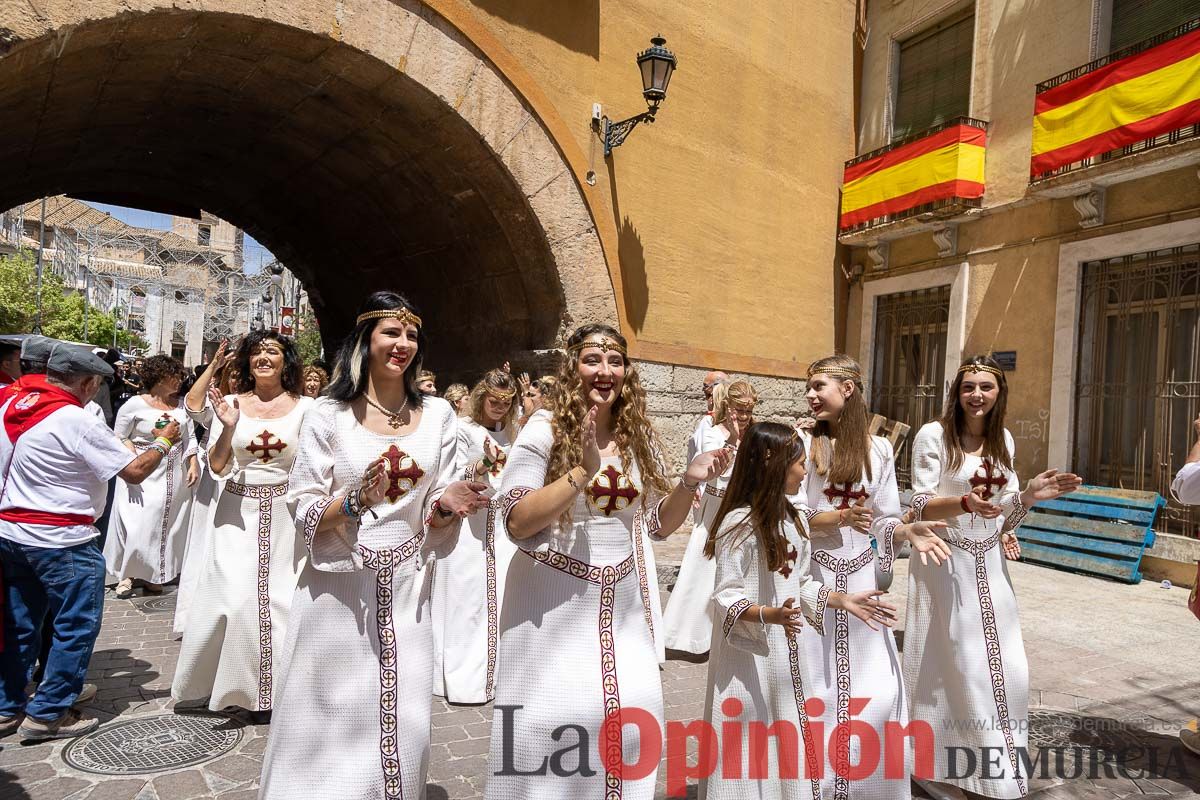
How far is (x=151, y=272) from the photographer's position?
59.3 meters

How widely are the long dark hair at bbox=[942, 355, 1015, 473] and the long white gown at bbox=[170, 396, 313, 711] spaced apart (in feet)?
11.0

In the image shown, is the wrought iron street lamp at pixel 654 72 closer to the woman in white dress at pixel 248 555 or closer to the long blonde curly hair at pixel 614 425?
the woman in white dress at pixel 248 555

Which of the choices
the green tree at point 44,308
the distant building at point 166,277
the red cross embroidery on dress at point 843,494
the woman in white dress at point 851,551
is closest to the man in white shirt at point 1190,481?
the woman in white dress at point 851,551

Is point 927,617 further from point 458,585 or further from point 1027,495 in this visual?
point 458,585

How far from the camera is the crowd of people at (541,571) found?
269 centimetres

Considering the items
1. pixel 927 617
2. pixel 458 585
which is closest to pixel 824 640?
pixel 927 617

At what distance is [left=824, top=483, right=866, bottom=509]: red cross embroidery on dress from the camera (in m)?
3.49

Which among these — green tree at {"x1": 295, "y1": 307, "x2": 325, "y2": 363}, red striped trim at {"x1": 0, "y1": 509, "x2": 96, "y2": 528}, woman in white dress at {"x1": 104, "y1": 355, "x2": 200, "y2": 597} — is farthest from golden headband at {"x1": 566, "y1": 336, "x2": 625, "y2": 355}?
green tree at {"x1": 295, "y1": 307, "x2": 325, "y2": 363}

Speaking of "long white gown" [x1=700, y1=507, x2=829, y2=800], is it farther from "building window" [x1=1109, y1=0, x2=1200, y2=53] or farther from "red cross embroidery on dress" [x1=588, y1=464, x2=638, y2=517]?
"building window" [x1=1109, y1=0, x2=1200, y2=53]

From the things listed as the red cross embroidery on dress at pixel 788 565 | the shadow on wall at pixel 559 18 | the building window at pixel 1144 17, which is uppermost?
the building window at pixel 1144 17

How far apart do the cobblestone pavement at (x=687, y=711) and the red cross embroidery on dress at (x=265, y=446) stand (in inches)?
55.1

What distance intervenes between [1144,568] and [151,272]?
65.3 metres

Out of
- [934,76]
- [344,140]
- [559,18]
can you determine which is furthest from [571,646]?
[934,76]

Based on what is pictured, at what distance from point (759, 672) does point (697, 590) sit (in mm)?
2747
